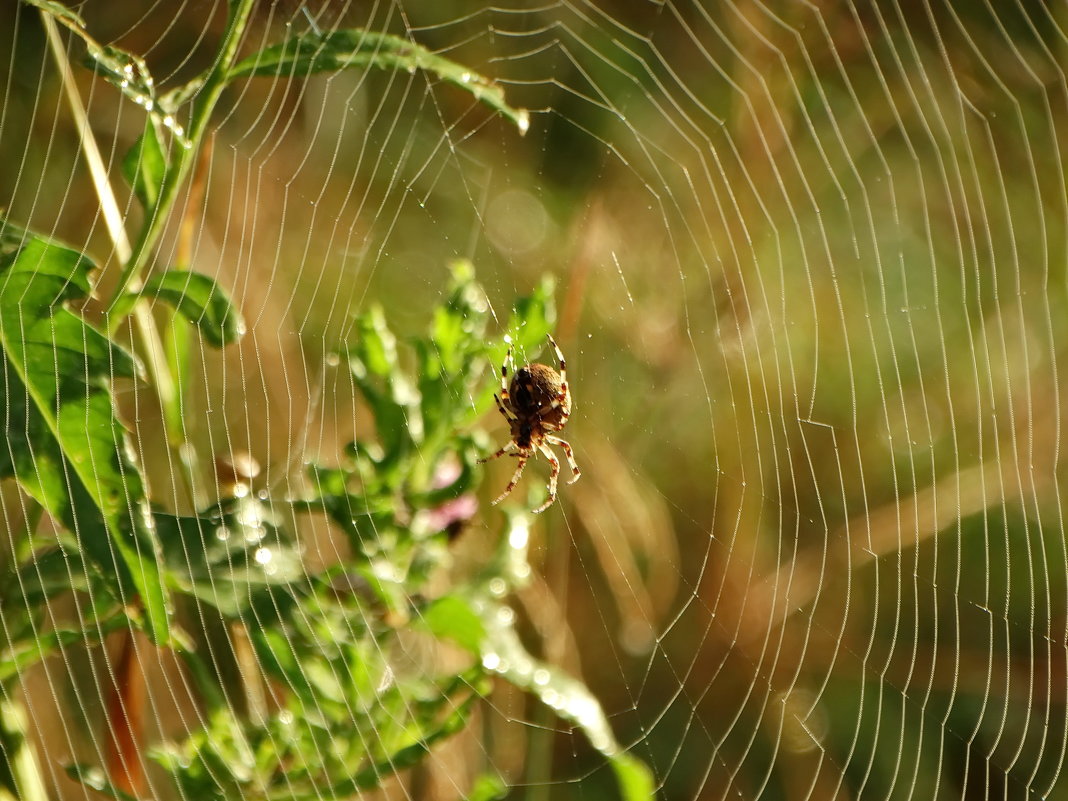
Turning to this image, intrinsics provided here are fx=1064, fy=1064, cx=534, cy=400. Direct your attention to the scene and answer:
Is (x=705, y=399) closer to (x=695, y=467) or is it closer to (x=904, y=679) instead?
(x=695, y=467)

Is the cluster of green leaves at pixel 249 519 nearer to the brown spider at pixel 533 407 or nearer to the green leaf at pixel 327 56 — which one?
the green leaf at pixel 327 56

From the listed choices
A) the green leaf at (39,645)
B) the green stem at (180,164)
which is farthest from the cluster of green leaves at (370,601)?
the green stem at (180,164)

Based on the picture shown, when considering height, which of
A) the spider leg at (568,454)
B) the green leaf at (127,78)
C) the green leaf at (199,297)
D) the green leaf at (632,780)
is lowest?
the green leaf at (632,780)

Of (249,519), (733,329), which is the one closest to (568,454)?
(733,329)

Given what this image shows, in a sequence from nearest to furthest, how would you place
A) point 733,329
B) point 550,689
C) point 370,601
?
point 370,601
point 550,689
point 733,329

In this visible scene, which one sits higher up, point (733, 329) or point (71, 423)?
point (733, 329)

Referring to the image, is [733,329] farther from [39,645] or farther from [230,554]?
[39,645]

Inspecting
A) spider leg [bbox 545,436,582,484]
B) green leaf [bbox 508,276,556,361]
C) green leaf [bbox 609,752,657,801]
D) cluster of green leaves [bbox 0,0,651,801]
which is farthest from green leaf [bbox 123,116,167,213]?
spider leg [bbox 545,436,582,484]
